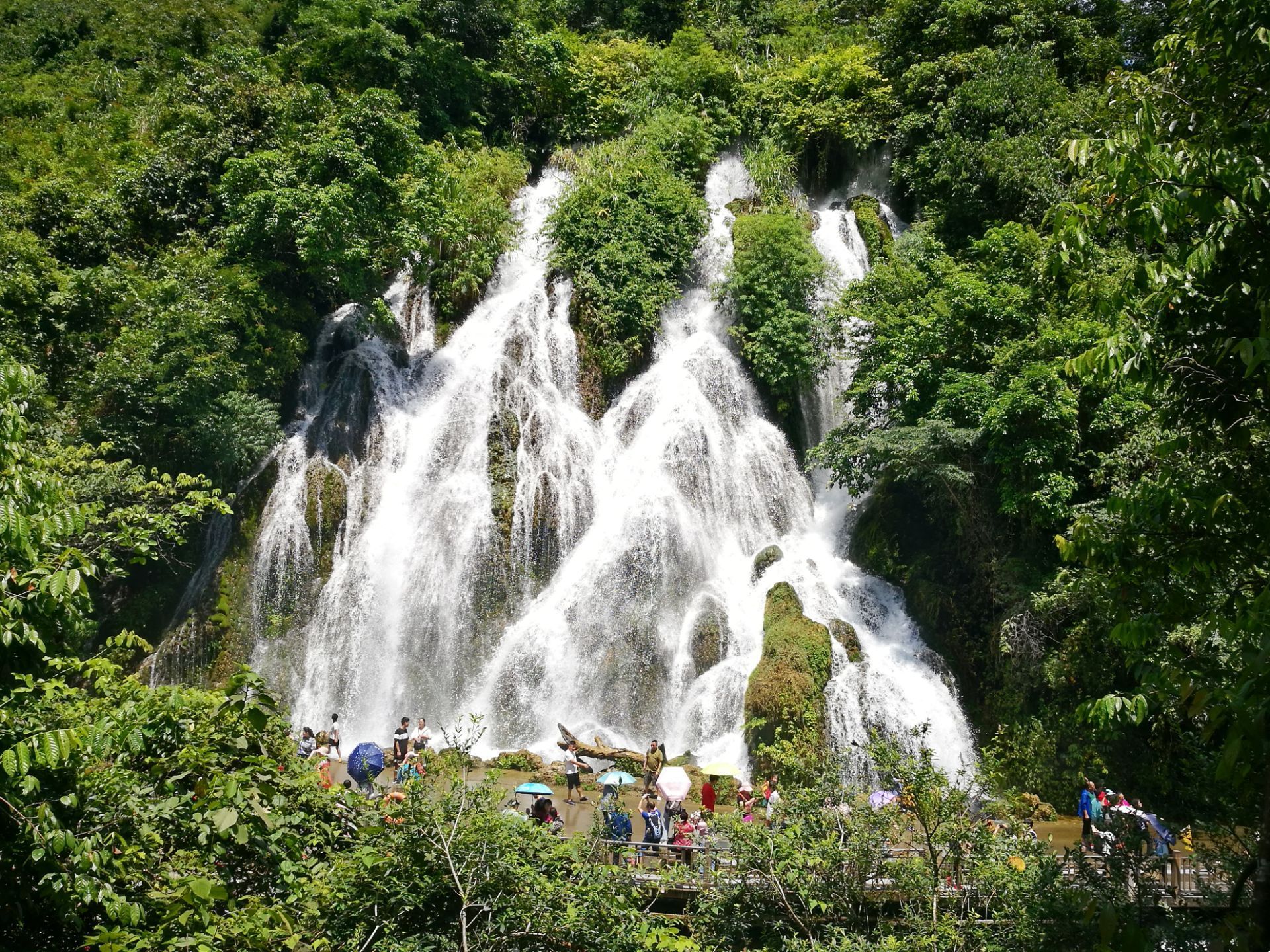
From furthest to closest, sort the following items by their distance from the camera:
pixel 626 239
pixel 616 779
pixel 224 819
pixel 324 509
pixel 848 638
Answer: pixel 626 239 < pixel 324 509 < pixel 848 638 < pixel 616 779 < pixel 224 819

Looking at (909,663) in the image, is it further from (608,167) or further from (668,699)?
(608,167)

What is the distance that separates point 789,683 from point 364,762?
22.6ft

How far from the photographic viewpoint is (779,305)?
1989 cm

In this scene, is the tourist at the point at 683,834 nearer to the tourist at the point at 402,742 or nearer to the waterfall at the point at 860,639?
the waterfall at the point at 860,639

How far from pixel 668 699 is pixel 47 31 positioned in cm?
3399

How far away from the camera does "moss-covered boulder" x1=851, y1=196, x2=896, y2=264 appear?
2231cm

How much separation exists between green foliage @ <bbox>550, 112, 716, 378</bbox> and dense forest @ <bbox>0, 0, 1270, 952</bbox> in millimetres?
143

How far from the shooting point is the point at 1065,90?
20.3 meters

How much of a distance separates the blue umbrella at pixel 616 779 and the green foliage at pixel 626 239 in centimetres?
1106

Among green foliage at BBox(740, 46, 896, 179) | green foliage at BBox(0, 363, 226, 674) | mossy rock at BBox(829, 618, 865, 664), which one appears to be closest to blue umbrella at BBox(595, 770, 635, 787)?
mossy rock at BBox(829, 618, 865, 664)

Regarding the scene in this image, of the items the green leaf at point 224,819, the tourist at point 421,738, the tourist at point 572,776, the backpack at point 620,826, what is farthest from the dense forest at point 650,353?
the backpack at point 620,826

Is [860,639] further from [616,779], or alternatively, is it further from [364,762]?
[364,762]

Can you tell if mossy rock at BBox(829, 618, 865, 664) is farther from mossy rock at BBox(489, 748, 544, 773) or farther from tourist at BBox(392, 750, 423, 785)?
tourist at BBox(392, 750, 423, 785)

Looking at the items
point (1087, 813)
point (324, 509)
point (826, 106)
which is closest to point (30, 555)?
point (1087, 813)
